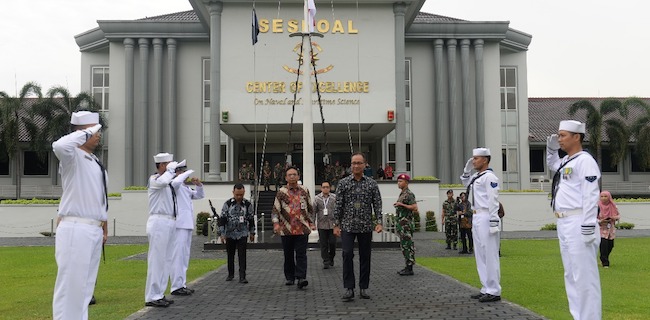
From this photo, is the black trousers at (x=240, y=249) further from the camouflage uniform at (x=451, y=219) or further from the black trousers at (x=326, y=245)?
the camouflage uniform at (x=451, y=219)

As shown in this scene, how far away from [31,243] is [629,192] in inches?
1605

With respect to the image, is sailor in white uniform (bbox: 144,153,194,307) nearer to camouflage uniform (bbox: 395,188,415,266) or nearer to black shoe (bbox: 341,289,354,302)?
black shoe (bbox: 341,289,354,302)

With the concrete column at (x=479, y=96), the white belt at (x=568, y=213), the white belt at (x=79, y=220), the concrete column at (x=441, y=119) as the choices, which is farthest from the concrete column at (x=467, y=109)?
the white belt at (x=79, y=220)

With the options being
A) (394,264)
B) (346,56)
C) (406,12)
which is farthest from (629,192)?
(394,264)

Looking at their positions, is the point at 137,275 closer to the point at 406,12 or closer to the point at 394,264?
the point at 394,264

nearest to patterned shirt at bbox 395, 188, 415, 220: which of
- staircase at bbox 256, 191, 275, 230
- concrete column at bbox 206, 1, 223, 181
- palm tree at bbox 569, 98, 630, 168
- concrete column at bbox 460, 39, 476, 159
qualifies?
staircase at bbox 256, 191, 275, 230

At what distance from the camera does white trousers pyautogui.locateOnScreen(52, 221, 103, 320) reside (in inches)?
240

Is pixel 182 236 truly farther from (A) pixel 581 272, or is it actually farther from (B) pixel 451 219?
(B) pixel 451 219

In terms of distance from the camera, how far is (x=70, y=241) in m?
6.16

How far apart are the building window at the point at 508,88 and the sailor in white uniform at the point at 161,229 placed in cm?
3620

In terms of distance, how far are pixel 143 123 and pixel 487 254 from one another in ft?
108

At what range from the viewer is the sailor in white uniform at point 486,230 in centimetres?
950

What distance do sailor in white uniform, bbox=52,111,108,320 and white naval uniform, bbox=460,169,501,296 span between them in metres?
5.57

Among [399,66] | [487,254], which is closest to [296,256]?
[487,254]
